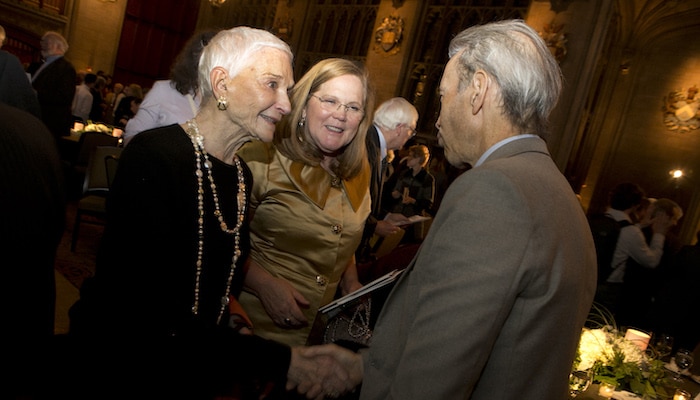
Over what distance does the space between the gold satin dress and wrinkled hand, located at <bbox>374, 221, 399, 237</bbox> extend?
5.01 feet

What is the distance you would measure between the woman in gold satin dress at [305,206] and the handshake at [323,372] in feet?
1.22

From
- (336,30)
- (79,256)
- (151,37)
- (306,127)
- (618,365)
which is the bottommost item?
(79,256)

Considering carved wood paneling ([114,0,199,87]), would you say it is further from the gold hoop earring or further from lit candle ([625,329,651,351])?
lit candle ([625,329,651,351])

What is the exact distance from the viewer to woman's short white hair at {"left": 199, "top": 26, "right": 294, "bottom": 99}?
5.15 feet

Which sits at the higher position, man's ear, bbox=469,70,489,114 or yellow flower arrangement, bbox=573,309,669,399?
man's ear, bbox=469,70,489,114

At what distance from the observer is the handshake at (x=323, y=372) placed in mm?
1630

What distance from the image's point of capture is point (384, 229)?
12.2ft

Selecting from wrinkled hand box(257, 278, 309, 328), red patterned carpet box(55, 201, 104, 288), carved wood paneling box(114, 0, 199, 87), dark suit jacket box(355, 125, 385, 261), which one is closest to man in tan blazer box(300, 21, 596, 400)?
wrinkled hand box(257, 278, 309, 328)

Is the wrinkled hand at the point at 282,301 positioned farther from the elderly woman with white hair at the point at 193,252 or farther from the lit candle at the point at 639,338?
the lit candle at the point at 639,338

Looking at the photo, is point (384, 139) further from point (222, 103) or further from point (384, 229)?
point (222, 103)

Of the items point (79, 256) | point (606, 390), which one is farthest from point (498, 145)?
point (79, 256)

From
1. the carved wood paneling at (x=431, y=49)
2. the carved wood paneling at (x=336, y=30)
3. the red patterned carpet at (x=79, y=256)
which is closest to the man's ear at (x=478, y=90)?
the red patterned carpet at (x=79, y=256)

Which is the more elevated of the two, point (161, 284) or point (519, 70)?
point (519, 70)

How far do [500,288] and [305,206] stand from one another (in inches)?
47.2
